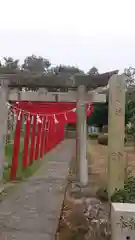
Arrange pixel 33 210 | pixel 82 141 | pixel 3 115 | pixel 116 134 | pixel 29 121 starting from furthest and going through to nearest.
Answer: pixel 29 121 < pixel 82 141 < pixel 3 115 < pixel 116 134 < pixel 33 210

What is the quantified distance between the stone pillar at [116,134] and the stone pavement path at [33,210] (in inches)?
39.4

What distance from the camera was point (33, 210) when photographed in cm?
575

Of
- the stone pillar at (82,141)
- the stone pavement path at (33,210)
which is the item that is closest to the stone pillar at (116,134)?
the stone pavement path at (33,210)

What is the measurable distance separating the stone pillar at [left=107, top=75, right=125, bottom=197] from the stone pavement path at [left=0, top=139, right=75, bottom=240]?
3.28 feet

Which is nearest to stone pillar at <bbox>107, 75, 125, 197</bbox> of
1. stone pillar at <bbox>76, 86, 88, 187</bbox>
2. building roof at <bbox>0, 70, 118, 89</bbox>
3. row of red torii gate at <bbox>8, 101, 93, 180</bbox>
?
building roof at <bbox>0, 70, 118, 89</bbox>

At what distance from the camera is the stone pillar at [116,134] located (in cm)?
608

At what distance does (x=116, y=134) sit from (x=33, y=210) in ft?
5.93

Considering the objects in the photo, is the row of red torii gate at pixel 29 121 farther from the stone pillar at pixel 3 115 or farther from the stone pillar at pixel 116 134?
the stone pillar at pixel 116 134

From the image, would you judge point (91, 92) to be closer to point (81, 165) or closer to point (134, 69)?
point (81, 165)

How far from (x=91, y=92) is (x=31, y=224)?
3640mm

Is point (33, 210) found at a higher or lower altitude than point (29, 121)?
lower

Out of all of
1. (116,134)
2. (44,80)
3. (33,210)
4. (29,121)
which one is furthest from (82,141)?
(29,121)

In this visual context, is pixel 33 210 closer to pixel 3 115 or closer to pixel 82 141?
pixel 3 115

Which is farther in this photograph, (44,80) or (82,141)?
(82,141)
